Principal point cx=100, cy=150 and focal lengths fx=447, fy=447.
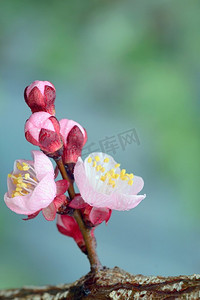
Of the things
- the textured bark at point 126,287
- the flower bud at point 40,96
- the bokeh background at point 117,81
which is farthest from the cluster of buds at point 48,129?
the bokeh background at point 117,81

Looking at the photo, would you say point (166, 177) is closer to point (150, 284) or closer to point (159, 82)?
point (159, 82)

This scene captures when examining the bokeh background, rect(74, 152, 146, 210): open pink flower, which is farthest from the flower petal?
the bokeh background

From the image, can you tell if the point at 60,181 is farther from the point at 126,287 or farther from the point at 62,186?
the point at 126,287

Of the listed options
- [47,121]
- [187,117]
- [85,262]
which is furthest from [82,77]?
[47,121]

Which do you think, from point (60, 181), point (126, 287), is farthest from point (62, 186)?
point (126, 287)

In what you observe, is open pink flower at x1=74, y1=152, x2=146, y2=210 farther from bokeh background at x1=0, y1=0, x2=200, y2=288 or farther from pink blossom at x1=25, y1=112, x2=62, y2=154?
bokeh background at x1=0, y1=0, x2=200, y2=288
